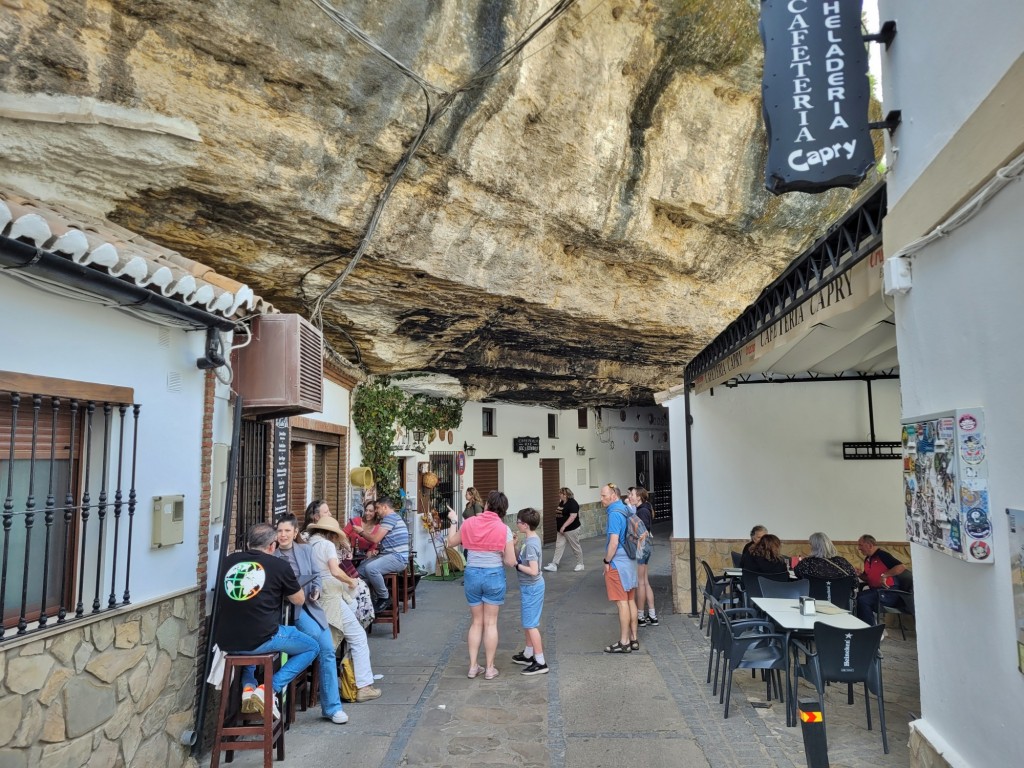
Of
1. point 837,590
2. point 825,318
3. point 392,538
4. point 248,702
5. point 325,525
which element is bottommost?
point 248,702

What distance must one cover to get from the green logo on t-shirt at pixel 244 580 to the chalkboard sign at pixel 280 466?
2.15m

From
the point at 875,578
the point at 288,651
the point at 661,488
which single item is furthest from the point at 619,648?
the point at 661,488

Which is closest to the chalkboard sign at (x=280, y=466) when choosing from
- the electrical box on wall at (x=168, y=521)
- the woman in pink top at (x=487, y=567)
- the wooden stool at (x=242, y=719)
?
the woman in pink top at (x=487, y=567)

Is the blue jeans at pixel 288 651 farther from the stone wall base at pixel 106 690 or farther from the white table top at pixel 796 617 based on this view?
the white table top at pixel 796 617

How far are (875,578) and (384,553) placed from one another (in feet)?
18.3

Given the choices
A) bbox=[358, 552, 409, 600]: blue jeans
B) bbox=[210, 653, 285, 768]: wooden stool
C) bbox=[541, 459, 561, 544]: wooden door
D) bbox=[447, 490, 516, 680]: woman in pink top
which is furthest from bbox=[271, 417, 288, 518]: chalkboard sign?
bbox=[541, 459, 561, 544]: wooden door

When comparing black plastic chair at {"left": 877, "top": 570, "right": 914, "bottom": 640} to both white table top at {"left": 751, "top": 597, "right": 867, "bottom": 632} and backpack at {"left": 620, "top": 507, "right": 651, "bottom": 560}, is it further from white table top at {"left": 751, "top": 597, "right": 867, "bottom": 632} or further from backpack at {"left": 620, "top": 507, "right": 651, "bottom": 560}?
backpack at {"left": 620, "top": 507, "right": 651, "bottom": 560}

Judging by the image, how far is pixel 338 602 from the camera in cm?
568

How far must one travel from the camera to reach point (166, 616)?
4348mm

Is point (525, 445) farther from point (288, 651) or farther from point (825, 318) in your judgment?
point (288, 651)

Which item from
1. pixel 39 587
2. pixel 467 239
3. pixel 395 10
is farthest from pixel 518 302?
pixel 39 587

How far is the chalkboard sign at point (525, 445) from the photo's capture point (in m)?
16.7

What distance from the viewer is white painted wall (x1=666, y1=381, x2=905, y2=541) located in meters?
9.73

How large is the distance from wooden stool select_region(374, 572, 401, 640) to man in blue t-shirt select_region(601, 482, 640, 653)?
244 cm
